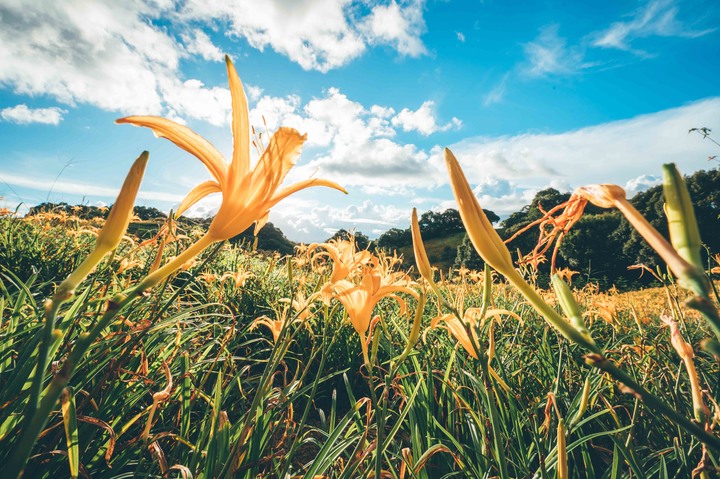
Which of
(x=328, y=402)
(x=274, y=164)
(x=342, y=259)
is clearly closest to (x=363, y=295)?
(x=342, y=259)

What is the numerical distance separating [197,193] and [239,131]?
201 mm

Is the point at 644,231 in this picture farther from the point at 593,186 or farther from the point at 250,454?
the point at 250,454

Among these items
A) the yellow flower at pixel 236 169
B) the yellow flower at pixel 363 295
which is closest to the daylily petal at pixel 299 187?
the yellow flower at pixel 236 169

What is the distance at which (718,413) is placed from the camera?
0.88m

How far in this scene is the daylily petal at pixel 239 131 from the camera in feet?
1.90

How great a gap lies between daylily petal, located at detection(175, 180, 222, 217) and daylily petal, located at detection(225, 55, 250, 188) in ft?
0.41

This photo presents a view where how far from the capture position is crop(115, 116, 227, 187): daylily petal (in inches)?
22.4

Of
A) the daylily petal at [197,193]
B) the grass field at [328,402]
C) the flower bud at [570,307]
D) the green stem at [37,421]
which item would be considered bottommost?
the grass field at [328,402]

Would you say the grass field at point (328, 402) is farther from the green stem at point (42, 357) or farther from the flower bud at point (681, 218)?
the flower bud at point (681, 218)

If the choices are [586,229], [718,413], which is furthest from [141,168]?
[586,229]

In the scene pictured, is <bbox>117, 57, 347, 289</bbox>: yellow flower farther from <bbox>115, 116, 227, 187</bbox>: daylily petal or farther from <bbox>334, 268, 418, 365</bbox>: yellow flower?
<bbox>334, 268, 418, 365</bbox>: yellow flower

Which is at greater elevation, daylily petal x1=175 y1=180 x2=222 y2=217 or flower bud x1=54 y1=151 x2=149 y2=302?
daylily petal x1=175 y1=180 x2=222 y2=217

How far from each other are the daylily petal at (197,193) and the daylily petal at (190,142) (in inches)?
3.8

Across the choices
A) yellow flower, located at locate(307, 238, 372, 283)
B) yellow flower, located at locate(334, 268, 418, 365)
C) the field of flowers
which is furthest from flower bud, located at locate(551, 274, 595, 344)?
yellow flower, located at locate(307, 238, 372, 283)
